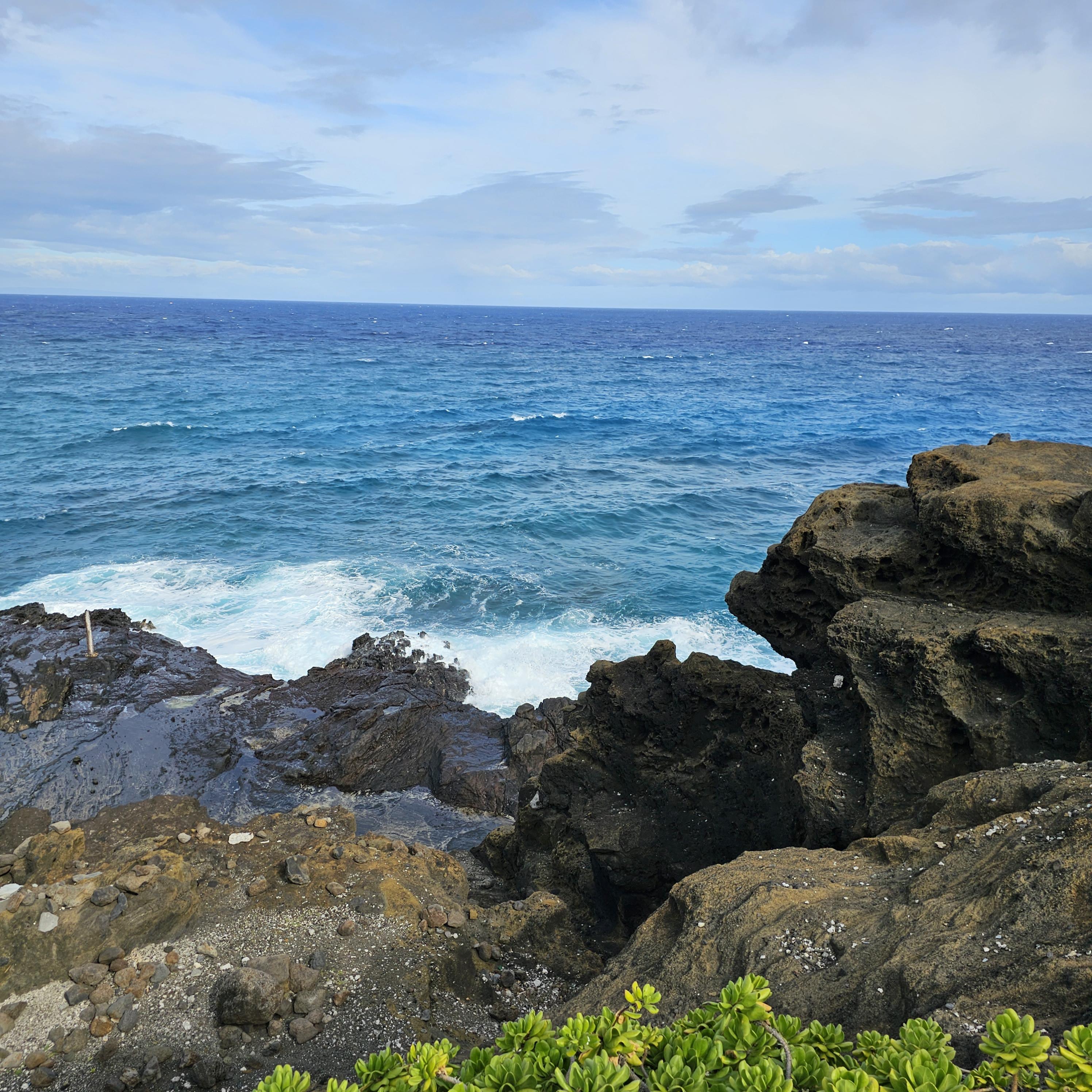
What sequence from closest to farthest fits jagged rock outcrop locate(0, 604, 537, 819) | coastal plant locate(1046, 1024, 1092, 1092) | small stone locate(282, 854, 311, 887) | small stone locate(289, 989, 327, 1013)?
coastal plant locate(1046, 1024, 1092, 1092) < small stone locate(289, 989, 327, 1013) < small stone locate(282, 854, 311, 887) < jagged rock outcrop locate(0, 604, 537, 819)

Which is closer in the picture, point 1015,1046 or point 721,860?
point 1015,1046

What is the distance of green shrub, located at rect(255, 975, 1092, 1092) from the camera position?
365 cm

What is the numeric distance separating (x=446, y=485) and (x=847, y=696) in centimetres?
3271

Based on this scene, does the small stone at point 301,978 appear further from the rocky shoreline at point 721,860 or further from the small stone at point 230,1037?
the small stone at point 230,1037

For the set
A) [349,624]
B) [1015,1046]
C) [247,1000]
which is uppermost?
[1015,1046]

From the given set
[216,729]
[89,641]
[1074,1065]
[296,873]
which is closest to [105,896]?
[296,873]

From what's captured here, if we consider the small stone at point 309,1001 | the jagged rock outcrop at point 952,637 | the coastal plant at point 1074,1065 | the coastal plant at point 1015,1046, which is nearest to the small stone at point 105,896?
the small stone at point 309,1001

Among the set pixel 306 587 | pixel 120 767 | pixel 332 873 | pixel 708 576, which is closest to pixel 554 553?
pixel 708 576

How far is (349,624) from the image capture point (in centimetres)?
2378

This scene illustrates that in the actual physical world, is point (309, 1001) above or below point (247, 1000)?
below

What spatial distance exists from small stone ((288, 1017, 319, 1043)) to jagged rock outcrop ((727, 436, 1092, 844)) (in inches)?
234

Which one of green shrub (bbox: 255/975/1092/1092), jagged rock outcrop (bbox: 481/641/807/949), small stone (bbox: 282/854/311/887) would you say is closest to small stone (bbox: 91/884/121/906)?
small stone (bbox: 282/854/311/887)

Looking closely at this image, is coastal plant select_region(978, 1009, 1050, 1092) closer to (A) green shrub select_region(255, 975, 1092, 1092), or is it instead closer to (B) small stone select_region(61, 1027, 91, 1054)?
(A) green shrub select_region(255, 975, 1092, 1092)

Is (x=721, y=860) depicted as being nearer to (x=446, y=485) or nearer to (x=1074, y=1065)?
(x=1074, y=1065)
